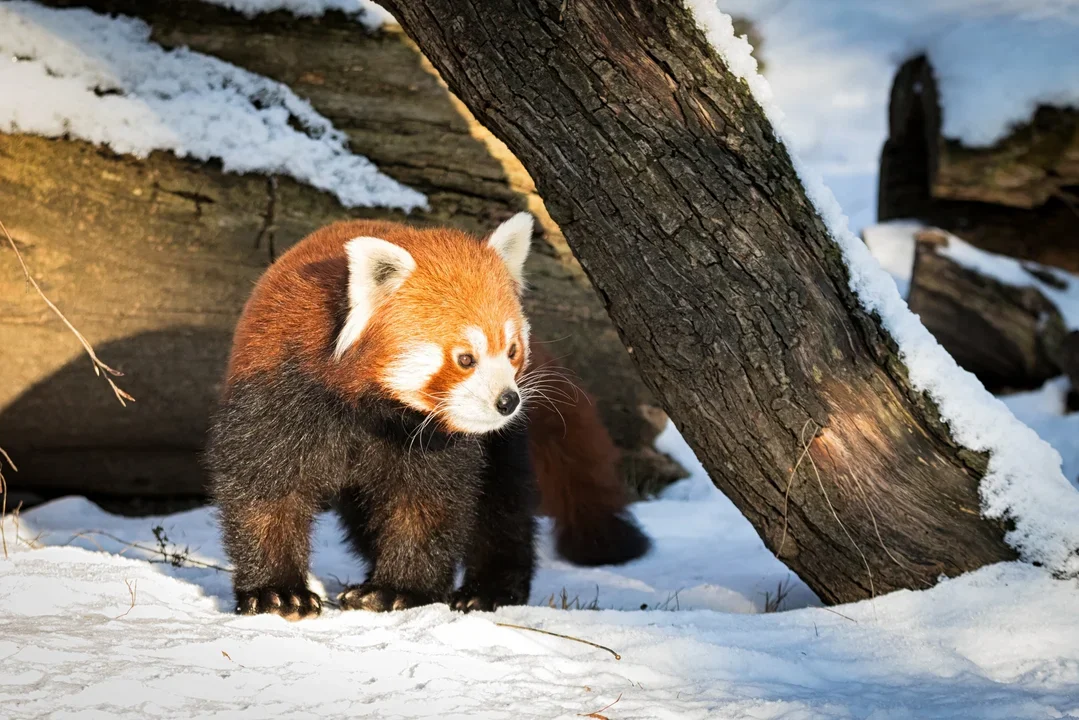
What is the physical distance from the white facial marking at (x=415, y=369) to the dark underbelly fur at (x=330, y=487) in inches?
4.1

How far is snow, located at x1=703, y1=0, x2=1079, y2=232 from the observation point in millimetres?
7094

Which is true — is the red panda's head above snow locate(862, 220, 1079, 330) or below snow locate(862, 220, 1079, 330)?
below

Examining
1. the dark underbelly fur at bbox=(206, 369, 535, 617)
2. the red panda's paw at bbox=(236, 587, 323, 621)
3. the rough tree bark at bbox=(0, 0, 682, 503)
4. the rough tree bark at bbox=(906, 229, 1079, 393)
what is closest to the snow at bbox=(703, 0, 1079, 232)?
the rough tree bark at bbox=(906, 229, 1079, 393)

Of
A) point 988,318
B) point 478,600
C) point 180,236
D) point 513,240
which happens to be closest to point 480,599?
point 478,600

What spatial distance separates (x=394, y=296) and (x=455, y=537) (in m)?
0.92

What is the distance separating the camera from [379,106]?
547 centimetres

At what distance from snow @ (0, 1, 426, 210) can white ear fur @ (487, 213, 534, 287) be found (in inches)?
79.3

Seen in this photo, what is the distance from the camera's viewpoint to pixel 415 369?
3.12 metres

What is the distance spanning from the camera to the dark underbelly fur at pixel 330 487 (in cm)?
320

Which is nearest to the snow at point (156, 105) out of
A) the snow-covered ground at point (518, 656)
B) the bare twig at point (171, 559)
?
the bare twig at point (171, 559)

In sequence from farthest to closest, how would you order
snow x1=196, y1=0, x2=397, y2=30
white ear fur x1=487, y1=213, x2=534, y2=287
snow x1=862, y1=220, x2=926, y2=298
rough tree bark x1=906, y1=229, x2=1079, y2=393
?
1. snow x1=862, y1=220, x2=926, y2=298
2. rough tree bark x1=906, y1=229, x2=1079, y2=393
3. snow x1=196, y1=0, x2=397, y2=30
4. white ear fur x1=487, y1=213, x2=534, y2=287

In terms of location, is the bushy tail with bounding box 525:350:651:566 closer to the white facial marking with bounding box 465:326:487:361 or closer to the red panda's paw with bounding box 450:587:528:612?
the red panda's paw with bounding box 450:587:528:612

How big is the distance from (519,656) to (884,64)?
38.7 ft

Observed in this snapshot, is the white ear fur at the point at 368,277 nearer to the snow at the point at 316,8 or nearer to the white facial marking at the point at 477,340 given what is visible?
the white facial marking at the point at 477,340
